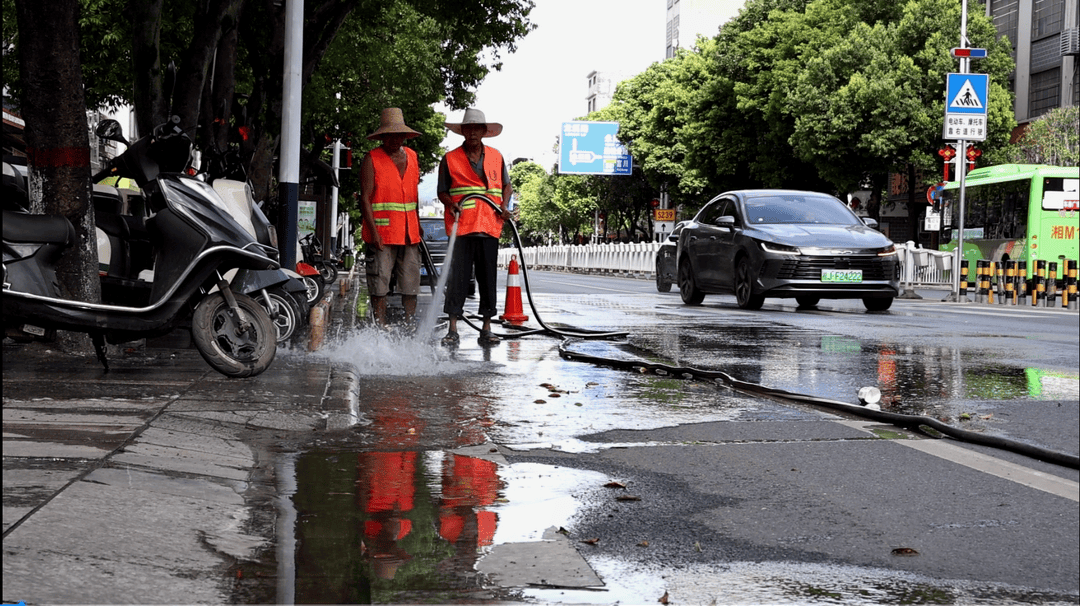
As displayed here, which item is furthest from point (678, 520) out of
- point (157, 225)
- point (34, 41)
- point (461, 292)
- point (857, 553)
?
point (461, 292)

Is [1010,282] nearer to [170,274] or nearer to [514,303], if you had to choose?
[514,303]

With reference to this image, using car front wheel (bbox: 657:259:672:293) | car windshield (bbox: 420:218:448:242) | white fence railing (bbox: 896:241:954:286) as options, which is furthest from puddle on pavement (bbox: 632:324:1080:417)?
white fence railing (bbox: 896:241:954:286)

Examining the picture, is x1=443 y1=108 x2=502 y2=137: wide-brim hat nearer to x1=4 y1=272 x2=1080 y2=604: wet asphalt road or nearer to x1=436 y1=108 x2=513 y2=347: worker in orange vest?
x1=436 y1=108 x2=513 y2=347: worker in orange vest

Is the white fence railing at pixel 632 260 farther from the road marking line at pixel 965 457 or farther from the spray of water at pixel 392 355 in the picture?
the road marking line at pixel 965 457

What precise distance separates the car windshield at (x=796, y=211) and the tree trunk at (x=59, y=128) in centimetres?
1077

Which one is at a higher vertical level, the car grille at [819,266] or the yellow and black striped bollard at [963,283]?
the car grille at [819,266]

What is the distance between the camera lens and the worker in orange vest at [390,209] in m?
10.8

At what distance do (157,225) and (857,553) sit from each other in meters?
5.55

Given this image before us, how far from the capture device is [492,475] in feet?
16.1

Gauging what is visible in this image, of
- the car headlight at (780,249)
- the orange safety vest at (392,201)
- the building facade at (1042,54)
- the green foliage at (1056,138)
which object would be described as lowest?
the car headlight at (780,249)

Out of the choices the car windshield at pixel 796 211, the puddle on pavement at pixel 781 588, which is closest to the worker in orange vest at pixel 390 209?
the puddle on pavement at pixel 781 588

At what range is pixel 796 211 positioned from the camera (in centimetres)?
1809

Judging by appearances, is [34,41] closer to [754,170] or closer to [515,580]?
[515,580]

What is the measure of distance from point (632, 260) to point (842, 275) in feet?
131
